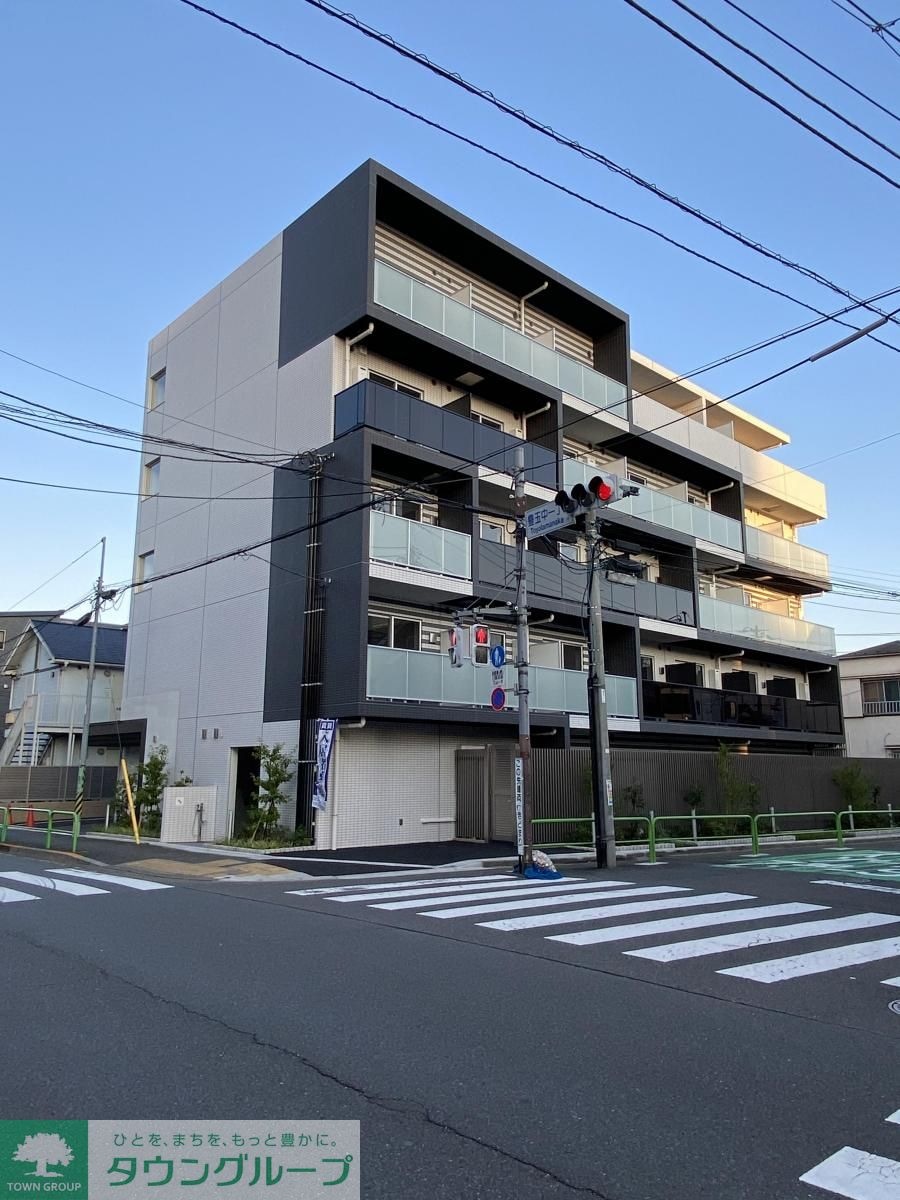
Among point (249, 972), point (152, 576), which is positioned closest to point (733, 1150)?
point (249, 972)

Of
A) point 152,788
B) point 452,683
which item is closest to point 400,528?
point 452,683

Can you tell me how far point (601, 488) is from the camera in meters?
15.6

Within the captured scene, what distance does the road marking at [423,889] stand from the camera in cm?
1196

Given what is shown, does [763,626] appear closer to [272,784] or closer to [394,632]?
[394,632]

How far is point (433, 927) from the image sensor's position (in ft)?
31.1

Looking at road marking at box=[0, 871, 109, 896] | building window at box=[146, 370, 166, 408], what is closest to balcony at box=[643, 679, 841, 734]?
road marking at box=[0, 871, 109, 896]

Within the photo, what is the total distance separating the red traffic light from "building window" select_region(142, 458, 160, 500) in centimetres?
1761

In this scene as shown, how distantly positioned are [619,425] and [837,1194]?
2540cm

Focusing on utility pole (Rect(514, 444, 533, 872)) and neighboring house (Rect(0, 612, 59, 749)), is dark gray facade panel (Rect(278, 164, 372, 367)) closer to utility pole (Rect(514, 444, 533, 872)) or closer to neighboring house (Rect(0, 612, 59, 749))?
utility pole (Rect(514, 444, 533, 872))

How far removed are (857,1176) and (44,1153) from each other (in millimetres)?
3466

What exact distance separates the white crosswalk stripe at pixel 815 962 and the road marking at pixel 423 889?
5.50 meters

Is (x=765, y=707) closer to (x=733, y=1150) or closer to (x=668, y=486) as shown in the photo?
(x=668, y=486)

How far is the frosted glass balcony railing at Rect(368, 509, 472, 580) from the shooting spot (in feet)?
66.3

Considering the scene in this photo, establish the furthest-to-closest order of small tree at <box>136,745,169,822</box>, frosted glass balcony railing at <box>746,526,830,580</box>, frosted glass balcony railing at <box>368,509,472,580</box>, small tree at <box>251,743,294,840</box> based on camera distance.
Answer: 1. frosted glass balcony railing at <box>746,526,830,580</box>
2. small tree at <box>136,745,169,822</box>
3. frosted glass balcony railing at <box>368,509,472,580</box>
4. small tree at <box>251,743,294,840</box>
